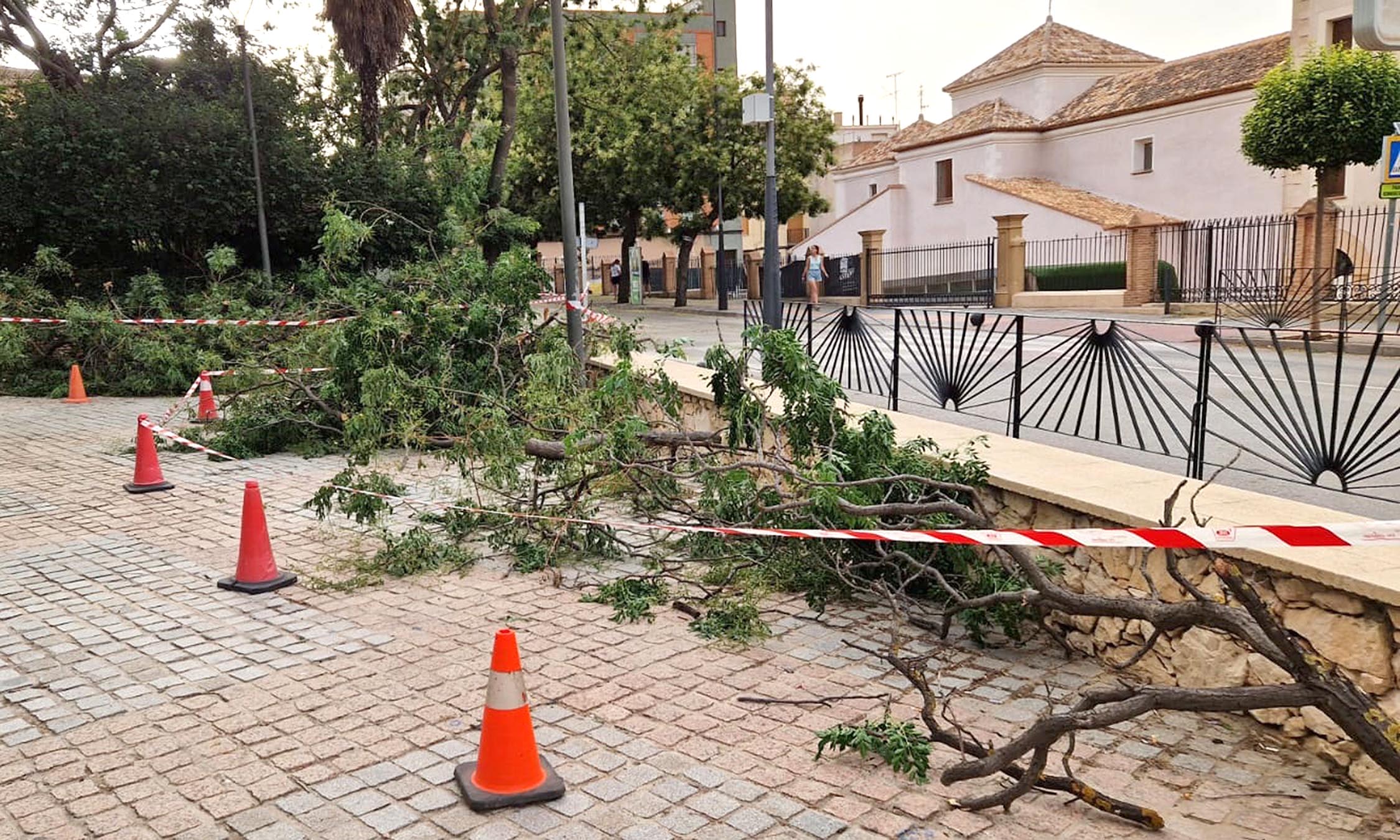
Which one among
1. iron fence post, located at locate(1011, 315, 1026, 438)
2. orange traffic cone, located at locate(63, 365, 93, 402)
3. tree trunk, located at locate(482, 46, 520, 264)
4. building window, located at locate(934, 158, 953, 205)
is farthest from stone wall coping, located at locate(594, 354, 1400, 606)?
building window, located at locate(934, 158, 953, 205)

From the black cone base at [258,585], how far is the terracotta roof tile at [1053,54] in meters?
37.5

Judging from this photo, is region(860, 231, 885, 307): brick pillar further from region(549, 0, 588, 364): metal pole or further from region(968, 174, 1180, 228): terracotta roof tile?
region(549, 0, 588, 364): metal pole

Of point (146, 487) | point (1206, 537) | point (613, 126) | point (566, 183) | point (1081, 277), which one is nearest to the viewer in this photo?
point (1206, 537)

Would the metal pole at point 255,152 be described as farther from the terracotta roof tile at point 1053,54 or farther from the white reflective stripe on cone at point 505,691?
the terracotta roof tile at point 1053,54

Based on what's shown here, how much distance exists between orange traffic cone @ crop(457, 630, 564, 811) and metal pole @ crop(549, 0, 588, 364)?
23.9 feet

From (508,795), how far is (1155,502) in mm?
3085

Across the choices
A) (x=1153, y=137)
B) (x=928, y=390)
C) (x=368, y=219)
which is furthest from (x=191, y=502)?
(x=1153, y=137)

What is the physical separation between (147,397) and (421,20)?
42.2 feet

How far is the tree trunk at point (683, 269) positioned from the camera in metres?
37.8

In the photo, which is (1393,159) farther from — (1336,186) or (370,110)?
(370,110)

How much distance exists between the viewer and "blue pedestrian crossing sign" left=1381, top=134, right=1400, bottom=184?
14.9m

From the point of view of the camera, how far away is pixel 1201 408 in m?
6.53

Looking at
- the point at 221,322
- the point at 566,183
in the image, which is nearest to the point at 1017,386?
the point at 566,183

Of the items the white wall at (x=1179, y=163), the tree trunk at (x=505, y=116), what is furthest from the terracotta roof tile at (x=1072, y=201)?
the tree trunk at (x=505, y=116)
